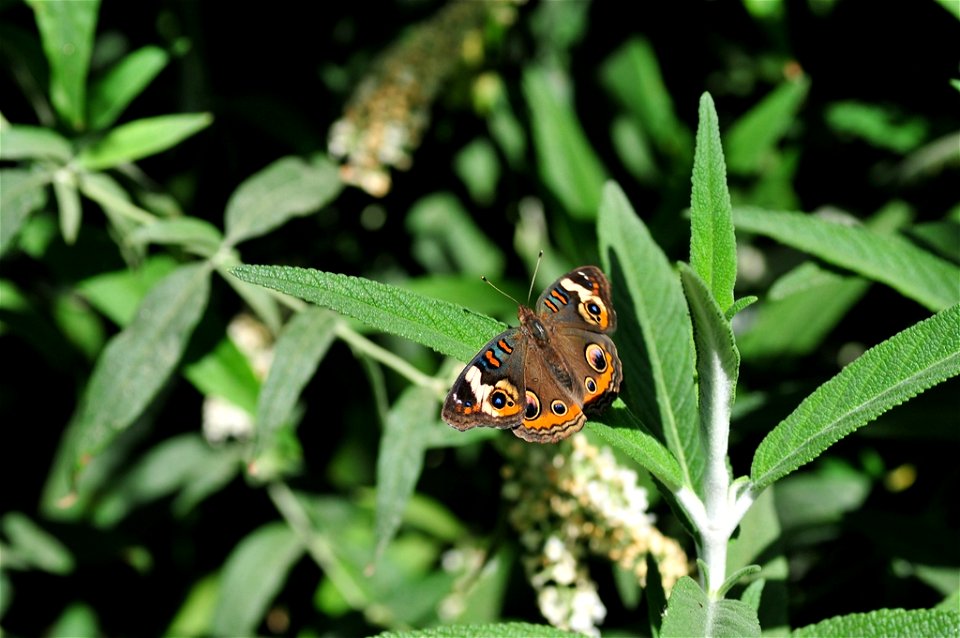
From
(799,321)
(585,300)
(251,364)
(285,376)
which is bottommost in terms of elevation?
(799,321)

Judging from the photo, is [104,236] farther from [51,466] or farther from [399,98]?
[51,466]

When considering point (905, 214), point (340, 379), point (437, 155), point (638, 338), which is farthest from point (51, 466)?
point (905, 214)

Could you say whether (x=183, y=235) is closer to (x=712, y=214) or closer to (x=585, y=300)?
→ (x=585, y=300)

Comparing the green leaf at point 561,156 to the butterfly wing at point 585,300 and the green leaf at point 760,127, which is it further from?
the butterfly wing at point 585,300

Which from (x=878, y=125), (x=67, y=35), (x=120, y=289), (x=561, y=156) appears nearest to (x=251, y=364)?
(x=120, y=289)

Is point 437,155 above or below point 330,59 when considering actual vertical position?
below

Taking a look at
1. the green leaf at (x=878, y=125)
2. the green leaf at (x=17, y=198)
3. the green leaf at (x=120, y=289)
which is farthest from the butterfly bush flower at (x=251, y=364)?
the green leaf at (x=878, y=125)

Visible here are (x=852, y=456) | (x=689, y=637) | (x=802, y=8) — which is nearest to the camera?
(x=689, y=637)
